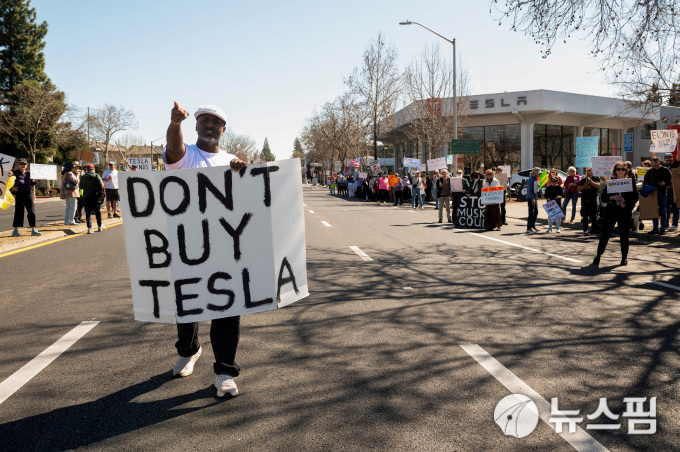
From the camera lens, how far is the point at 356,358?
15.4ft

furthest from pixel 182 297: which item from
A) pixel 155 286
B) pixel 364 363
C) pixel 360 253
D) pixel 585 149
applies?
pixel 585 149

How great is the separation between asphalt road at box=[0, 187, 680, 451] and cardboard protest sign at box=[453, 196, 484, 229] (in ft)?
28.7

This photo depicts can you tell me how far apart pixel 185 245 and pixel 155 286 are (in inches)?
14.4

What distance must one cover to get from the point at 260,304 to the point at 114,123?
90.0 meters

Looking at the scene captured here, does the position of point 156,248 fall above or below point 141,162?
below

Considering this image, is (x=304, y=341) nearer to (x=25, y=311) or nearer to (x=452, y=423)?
(x=452, y=423)

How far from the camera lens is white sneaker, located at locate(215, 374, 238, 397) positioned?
386cm

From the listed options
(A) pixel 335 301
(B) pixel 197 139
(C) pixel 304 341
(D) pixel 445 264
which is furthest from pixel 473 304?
(B) pixel 197 139

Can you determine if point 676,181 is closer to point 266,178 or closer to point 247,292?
point 266,178

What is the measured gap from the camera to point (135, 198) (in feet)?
13.2

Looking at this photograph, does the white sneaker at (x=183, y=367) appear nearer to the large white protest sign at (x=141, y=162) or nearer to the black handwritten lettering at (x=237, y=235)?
the black handwritten lettering at (x=237, y=235)

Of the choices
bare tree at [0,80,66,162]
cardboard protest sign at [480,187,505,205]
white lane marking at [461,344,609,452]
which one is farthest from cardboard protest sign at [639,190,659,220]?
bare tree at [0,80,66,162]

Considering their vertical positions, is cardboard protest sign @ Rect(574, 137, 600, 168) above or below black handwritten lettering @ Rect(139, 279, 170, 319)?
above

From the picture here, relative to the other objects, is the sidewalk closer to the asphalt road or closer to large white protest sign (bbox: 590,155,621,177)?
the asphalt road
